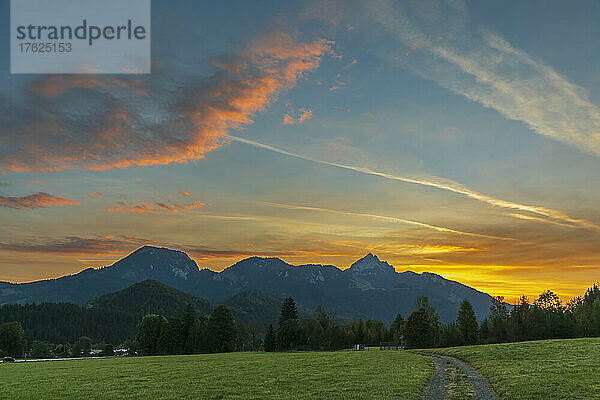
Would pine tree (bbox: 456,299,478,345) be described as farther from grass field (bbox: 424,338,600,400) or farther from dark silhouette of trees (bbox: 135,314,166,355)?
dark silhouette of trees (bbox: 135,314,166,355)

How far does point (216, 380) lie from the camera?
46844mm

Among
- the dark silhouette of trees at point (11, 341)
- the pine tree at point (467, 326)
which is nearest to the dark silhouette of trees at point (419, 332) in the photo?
the pine tree at point (467, 326)

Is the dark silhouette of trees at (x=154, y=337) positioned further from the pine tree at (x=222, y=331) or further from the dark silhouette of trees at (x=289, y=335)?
the dark silhouette of trees at (x=289, y=335)

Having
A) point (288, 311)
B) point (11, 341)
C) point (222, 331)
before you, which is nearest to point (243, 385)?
point (222, 331)

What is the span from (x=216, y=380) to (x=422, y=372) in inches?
968

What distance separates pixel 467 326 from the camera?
5610 inches

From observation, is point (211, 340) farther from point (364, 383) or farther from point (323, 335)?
point (364, 383)

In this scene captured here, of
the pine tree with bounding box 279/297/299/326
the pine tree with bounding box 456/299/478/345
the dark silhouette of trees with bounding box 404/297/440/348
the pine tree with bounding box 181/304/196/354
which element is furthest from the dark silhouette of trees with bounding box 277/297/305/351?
the pine tree with bounding box 456/299/478/345

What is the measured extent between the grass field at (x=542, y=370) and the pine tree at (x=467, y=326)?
7632 cm

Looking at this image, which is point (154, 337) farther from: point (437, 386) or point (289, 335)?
point (437, 386)

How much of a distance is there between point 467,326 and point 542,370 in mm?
107022

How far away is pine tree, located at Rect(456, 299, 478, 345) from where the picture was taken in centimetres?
13962

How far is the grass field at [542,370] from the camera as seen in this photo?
1321 inches

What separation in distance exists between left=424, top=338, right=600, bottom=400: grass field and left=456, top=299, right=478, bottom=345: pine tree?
76317mm
